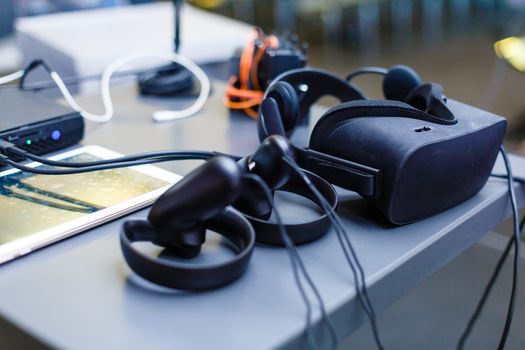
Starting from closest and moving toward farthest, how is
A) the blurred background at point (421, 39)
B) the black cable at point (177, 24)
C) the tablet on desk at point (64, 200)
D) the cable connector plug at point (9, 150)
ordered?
1. the tablet on desk at point (64, 200)
2. the cable connector plug at point (9, 150)
3. the black cable at point (177, 24)
4. the blurred background at point (421, 39)

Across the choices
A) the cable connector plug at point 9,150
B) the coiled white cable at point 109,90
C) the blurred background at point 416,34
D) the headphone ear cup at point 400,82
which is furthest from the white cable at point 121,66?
the blurred background at point 416,34

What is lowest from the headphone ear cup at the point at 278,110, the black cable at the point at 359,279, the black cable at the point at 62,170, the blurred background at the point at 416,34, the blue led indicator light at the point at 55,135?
the blurred background at the point at 416,34

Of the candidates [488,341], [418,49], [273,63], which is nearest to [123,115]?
[273,63]

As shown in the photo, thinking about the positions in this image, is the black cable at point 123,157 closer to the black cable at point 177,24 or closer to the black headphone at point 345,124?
the black headphone at point 345,124

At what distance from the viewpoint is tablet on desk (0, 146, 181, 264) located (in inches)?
19.8

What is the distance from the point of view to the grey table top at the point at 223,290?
15.7 inches

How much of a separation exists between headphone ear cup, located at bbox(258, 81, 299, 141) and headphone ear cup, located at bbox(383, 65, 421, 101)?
5.2 inches

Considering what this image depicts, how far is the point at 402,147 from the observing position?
512 mm

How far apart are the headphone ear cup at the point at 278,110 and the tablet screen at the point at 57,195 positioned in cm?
11

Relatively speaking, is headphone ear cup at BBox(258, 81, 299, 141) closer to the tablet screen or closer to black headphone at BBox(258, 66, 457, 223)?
black headphone at BBox(258, 66, 457, 223)

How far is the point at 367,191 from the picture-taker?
53 centimetres

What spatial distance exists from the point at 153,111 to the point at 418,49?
9.40ft

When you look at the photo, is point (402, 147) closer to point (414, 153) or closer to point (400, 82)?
point (414, 153)

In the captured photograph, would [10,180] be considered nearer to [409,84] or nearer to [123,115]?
[123,115]
